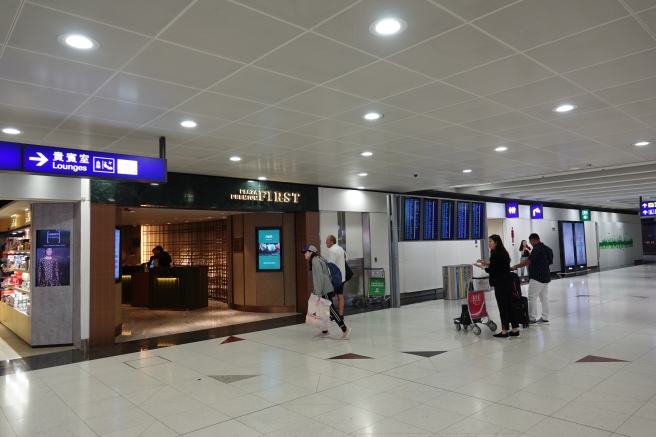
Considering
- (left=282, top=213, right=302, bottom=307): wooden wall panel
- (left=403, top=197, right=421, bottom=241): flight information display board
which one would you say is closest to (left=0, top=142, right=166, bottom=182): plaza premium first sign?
(left=282, top=213, right=302, bottom=307): wooden wall panel

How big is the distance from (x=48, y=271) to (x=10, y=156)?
136 inches

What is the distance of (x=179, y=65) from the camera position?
3660 mm

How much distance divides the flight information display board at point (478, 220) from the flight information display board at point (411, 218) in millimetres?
2656

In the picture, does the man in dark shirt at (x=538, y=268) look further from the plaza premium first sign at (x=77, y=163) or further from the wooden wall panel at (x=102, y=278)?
the wooden wall panel at (x=102, y=278)

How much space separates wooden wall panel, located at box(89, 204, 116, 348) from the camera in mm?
7195

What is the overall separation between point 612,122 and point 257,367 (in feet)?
17.8

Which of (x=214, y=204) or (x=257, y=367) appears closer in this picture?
(x=257, y=367)

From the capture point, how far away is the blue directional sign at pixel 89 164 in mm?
4594

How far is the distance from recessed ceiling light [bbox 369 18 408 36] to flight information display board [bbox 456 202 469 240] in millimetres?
11209

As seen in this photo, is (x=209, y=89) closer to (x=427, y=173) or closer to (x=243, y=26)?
(x=243, y=26)

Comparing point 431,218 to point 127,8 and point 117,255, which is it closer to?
point 117,255

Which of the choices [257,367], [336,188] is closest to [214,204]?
[336,188]

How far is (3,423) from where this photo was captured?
4.02 metres

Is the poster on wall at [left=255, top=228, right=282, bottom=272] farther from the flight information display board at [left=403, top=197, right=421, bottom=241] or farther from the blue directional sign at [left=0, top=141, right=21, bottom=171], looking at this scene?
the blue directional sign at [left=0, top=141, right=21, bottom=171]
